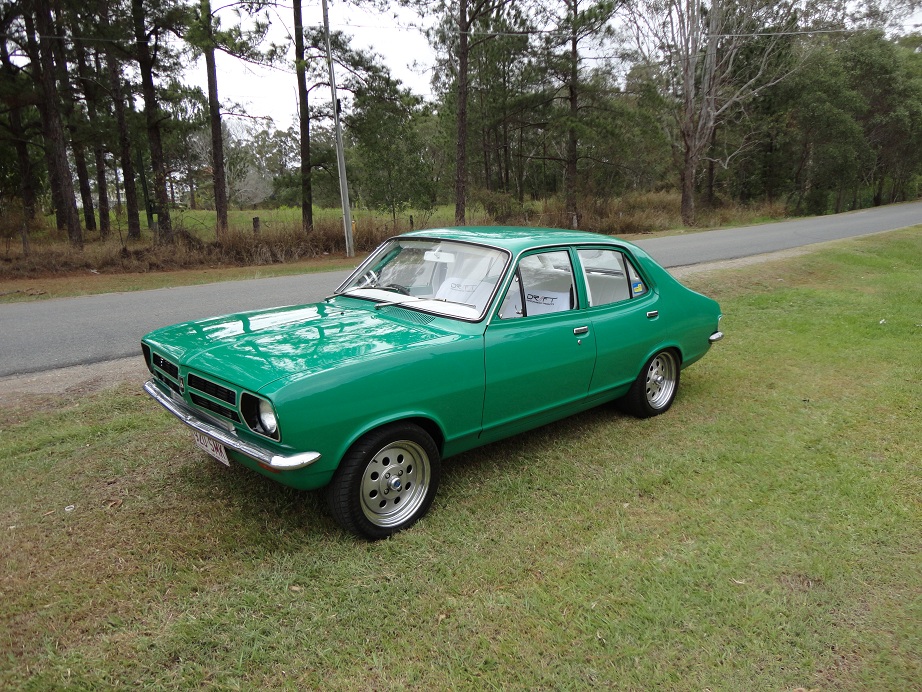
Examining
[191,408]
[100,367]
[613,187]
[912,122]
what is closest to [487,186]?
[613,187]

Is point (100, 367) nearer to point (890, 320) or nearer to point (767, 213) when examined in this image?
point (890, 320)

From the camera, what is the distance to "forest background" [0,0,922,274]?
19.1 metres

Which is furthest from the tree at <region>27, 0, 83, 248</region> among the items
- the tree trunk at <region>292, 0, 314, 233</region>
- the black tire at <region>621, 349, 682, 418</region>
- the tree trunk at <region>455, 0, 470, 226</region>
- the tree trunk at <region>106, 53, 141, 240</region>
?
the black tire at <region>621, 349, 682, 418</region>

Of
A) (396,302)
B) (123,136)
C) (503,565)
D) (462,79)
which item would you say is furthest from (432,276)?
(123,136)

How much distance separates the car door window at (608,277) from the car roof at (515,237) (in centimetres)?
10

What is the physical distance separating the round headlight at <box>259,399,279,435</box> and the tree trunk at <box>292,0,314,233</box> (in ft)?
57.5

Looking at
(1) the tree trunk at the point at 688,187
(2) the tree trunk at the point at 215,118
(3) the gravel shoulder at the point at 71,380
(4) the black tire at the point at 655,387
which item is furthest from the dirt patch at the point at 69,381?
(1) the tree trunk at the point at 688,187

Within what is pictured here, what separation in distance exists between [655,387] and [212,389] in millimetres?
3470

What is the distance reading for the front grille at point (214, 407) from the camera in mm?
3002

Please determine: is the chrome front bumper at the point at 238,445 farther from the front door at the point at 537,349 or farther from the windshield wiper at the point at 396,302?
the windshield wiper at the point at 396,302

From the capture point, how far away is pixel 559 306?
4148 mm

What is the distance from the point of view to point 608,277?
458 centimetres

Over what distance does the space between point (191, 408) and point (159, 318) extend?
637cm

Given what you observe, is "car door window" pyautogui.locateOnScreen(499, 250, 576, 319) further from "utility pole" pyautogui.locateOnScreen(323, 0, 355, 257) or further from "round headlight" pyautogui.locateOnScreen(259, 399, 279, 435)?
"utility pole" pyautogui.locateOnScreen(323, 0, 355, 257)
